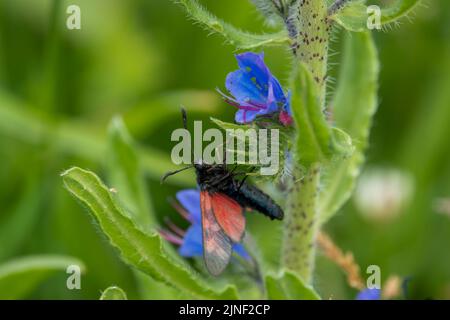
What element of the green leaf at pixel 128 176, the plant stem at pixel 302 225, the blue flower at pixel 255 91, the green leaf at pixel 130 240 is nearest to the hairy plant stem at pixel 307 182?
the plant stem at pixel 302 225

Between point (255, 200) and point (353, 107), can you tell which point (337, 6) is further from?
point (353, 107)

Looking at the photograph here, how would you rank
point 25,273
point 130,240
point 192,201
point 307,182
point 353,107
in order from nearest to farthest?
point 130,240
point 307,182
point 192,201
point 25,273
point 353,107

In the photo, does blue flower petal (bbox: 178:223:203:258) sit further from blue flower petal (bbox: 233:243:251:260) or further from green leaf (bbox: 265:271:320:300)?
green leaf (bbox: 265:271:320:300)

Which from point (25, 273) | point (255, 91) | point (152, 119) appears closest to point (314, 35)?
point (255, 91)
